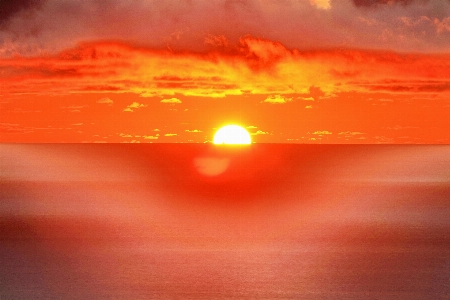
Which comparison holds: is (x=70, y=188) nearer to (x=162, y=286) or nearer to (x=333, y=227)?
(x=333, y=227)

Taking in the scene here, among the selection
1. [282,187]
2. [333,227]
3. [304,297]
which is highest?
[282,187]

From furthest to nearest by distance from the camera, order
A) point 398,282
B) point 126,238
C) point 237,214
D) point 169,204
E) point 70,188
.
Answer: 1. point 70,188
2. point 169,204
3. point 237,214
4. point 126,238
5. point 398,282

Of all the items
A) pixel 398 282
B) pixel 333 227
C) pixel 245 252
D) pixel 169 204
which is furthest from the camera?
pixel 169 204

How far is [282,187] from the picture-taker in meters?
24.8

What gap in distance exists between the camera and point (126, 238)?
11.8 metres

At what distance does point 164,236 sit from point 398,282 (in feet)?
16.1

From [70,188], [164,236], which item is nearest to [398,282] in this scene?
[164,236]

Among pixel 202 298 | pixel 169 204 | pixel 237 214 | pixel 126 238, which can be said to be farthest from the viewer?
pixel 169 204

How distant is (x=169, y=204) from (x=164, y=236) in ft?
19.2

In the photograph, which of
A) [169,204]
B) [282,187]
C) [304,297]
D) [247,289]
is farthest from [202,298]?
[282,187]

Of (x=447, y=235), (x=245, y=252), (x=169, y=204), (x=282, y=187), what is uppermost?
(x=282, y=187)

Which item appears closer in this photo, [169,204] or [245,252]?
[245,252]

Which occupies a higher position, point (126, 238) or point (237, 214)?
point (237, 214)

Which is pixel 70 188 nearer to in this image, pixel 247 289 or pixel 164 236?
pixel 164 236
